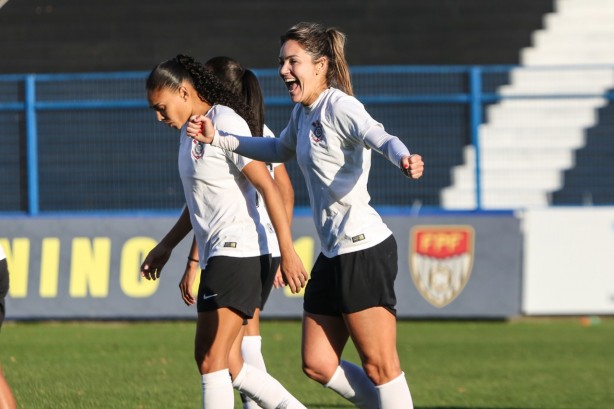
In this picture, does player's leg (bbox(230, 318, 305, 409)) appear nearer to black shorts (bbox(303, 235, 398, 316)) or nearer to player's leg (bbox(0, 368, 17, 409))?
black shorts (bbox(303, 235, 398, 316))

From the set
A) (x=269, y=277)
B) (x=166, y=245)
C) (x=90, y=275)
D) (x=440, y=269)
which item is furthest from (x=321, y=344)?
(x=90, y=275)

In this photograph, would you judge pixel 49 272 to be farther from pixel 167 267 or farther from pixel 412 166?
pixel 412 166

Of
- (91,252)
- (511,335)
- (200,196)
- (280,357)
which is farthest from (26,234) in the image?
(200,196)

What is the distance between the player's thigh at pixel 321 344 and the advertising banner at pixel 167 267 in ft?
23.4

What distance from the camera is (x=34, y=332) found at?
12625mm

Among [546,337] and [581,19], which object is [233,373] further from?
[581,19]

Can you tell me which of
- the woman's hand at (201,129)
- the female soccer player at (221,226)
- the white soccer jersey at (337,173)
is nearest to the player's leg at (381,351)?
the white soccer jersey at (337,173)

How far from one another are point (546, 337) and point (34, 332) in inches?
197

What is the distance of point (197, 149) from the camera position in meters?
5.97

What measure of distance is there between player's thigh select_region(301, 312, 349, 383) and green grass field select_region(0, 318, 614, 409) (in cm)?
223

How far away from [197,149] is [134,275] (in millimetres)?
7333

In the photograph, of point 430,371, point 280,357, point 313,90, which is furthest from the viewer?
point 280,357

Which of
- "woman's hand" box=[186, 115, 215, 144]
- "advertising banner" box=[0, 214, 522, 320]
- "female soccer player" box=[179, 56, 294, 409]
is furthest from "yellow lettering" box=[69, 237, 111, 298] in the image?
"woman's hand" box=[186, 115, 215, 144]

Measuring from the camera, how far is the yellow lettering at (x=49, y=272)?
13.2m
